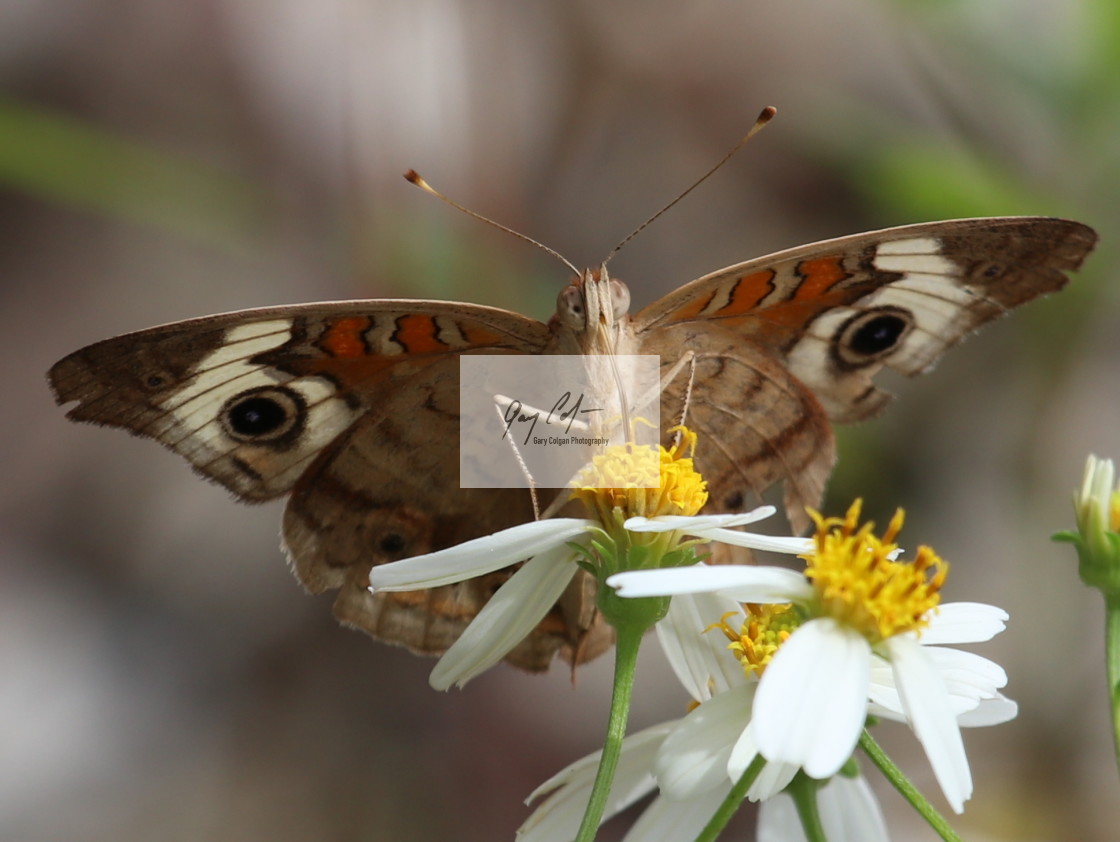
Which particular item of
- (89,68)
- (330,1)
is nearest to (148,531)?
(89,68)

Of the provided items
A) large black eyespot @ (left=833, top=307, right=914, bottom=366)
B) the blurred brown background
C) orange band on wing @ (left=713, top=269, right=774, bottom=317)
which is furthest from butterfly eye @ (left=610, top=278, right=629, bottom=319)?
the blurred brown background

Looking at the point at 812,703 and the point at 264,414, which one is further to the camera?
the point at 264,414

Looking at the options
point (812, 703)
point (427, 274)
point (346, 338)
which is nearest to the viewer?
point (812, 703)

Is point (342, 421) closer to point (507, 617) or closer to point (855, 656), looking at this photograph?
point (507, 617)

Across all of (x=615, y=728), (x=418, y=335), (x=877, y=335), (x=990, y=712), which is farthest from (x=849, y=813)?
(x=418, y=335)

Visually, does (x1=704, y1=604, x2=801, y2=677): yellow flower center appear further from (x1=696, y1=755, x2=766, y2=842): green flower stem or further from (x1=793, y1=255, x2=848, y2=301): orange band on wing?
(x1=793, y1=255, x2=848, y2=301): orange band on wing

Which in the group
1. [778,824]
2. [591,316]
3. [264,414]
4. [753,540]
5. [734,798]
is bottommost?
[778,824]

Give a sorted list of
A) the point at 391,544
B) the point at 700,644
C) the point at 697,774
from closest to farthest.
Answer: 1. the point at 697,774
2. the point at 700,644
3. the point at 391,544
